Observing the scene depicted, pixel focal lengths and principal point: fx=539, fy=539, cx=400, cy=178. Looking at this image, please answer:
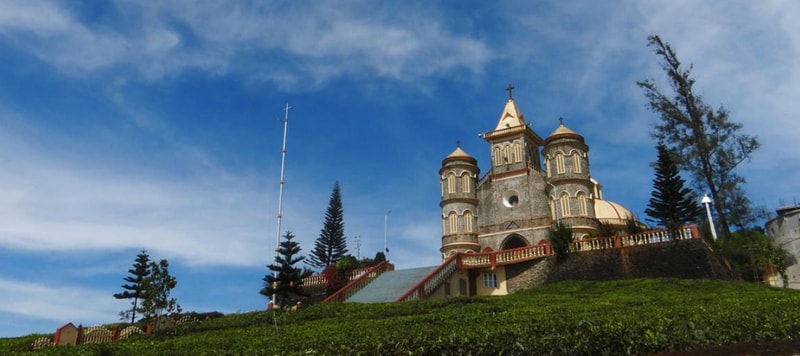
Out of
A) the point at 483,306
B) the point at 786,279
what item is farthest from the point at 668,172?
the point at 483,306

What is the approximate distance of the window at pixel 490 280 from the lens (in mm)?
26625

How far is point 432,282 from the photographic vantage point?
925 inches

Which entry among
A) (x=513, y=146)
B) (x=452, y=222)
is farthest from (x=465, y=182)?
(x=513, y=146)

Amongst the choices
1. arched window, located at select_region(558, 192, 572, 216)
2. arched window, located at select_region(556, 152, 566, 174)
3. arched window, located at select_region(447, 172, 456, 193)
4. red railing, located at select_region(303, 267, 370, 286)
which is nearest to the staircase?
red railing, located at select_region(303, 267, 370, 286)

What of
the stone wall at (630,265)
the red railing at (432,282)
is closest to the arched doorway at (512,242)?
the stone wall at (630,265)

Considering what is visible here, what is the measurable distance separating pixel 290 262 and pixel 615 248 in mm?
14155

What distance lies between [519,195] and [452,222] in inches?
180

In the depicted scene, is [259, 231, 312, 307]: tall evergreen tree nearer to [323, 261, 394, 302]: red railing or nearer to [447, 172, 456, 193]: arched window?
[323, 261, 394, 302]: red railing

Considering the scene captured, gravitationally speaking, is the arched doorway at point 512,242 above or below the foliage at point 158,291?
above

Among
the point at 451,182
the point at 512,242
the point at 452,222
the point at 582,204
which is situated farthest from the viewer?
the point at 451,182

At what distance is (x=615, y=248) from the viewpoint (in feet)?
77.3

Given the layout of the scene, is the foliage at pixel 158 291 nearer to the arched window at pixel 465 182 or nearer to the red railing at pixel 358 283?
the red railing at pixel 358 283

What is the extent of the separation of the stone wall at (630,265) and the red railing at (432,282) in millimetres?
2996

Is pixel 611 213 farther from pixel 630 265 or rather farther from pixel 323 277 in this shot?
pixel 323 277
